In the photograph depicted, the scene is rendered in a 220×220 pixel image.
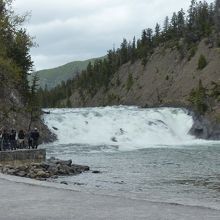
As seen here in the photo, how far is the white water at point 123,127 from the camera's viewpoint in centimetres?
6862

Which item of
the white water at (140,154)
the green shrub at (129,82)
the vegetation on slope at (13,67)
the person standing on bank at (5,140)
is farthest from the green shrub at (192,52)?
the person standing on bank at (5,140)

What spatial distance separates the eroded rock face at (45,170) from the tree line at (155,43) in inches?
3988

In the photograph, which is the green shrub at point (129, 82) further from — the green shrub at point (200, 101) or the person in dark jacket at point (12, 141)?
the person in dark jacket at point (12, 141)

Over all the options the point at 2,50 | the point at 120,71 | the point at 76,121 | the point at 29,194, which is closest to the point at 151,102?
the point at 120,71

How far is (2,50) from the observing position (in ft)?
144

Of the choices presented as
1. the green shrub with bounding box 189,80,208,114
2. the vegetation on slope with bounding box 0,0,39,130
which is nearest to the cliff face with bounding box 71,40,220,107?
the green shrub with bounding box 189,80,208,114

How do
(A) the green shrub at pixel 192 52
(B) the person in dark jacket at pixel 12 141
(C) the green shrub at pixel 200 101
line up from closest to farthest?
1. (B) the person in dark jacket at pixel 12 141
2. (C) the green shrub at pixel 200 101
3. (A) the green shrub at pixel 192 52

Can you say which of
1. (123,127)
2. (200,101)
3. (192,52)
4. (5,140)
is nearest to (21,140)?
(5,140)

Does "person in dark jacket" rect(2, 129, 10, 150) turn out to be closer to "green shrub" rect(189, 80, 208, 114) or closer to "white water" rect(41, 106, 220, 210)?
"white water" rect(41, 106, 220, 210)

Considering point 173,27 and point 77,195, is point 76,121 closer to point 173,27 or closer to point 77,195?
point 77,195

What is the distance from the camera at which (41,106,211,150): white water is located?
225 feet

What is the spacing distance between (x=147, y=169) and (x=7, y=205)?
23398 mm

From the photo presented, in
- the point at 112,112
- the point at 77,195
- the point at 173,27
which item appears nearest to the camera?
the point at 77,195

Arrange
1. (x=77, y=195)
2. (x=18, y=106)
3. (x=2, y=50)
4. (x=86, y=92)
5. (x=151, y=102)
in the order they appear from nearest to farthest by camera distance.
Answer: (x=77, y=195)
(x=2, y=50)
(x=18, y=106)
(x=151, y=102)
(x=86, y=92)
